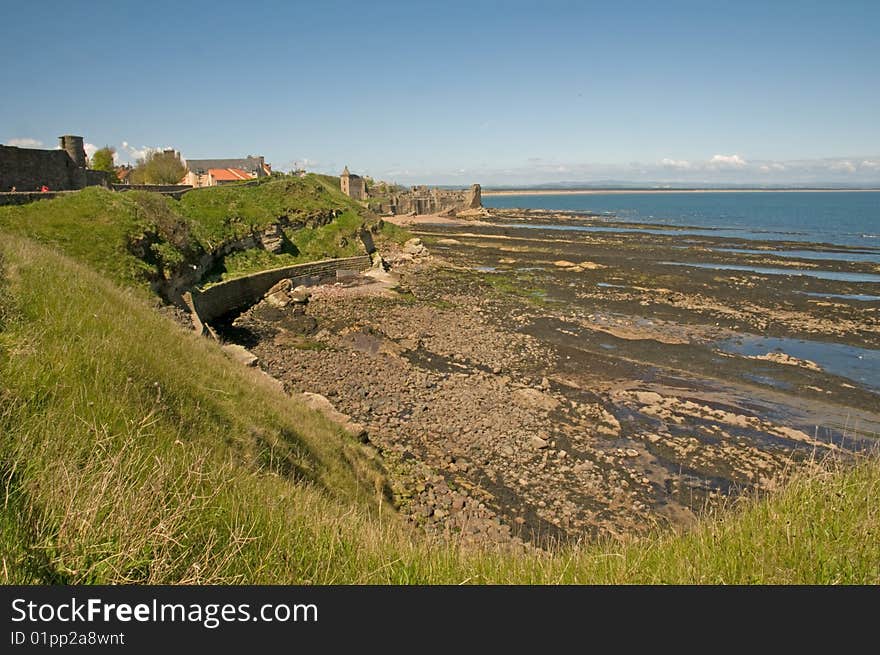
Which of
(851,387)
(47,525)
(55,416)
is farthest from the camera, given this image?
(851,387)

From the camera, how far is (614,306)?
99.7ft

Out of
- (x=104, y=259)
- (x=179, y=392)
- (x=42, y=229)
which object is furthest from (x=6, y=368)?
(x=42, y=229)

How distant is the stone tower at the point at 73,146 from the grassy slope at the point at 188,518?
29589 mm

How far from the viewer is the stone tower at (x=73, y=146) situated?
2873 centimetres

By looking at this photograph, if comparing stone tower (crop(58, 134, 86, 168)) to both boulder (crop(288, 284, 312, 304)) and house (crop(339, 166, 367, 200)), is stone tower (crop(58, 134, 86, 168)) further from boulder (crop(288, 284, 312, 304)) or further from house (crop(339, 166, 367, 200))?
house (crop(339, 166, 367, 200))

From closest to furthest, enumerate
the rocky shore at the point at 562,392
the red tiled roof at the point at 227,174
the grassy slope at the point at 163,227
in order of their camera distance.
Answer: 1. the rocky shore at the point at 562,392
2. the grassy slope at the point at 163,227
3. the red tiled roof at the point at 227,174

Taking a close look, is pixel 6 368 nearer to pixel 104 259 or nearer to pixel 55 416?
pixel 55 416

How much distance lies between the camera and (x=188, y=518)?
3137mm

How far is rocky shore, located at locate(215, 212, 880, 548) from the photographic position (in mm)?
11312

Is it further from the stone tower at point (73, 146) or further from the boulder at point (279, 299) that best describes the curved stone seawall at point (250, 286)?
the stone tower at point (73, 146)

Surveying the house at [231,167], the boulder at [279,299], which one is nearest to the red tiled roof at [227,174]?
the house at [231,167]

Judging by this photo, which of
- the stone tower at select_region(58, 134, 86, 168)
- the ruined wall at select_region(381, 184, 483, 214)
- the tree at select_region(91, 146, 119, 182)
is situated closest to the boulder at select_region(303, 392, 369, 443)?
the stone tower at select_region(58, 134, 86, 168)

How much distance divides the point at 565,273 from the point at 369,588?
136ft

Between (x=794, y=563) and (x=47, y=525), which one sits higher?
(x=47, y=525)
